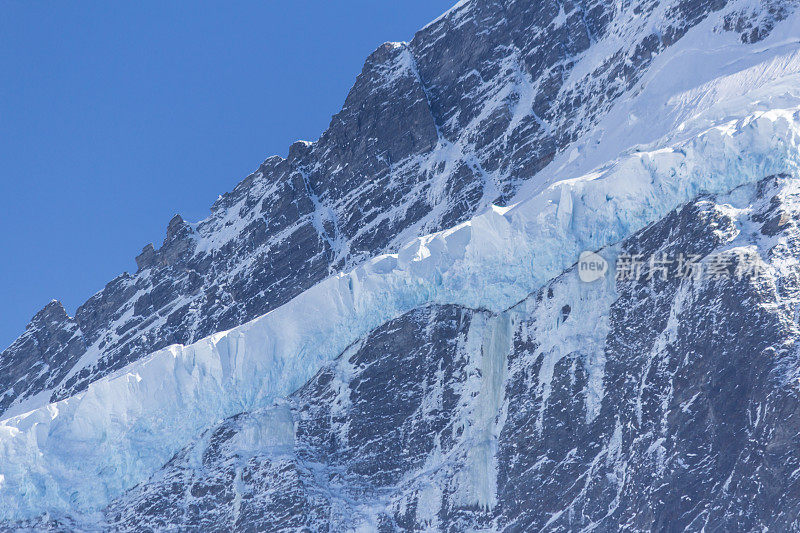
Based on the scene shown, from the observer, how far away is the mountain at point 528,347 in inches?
2852

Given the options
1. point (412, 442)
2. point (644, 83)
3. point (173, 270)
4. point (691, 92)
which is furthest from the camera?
point (173, 270)

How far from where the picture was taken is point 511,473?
3095 inches

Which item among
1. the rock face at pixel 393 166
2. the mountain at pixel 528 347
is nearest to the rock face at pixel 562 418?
the mountain at pixel 528 347

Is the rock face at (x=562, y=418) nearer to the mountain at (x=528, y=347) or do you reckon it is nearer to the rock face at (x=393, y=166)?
the mountain at (x=528, y=347)

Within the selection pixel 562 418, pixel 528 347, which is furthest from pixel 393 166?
pixel 562 418

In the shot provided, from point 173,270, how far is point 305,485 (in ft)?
165

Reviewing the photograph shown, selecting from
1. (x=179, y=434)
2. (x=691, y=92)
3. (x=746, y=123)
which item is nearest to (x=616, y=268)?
(x=746, y=123)

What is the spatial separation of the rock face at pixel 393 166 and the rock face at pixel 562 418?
24354 millimetres

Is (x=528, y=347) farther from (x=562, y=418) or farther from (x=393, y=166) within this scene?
(x=393, y=166)

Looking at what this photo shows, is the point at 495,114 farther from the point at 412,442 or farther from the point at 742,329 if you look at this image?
the point at 742,329

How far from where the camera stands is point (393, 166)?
119 metres

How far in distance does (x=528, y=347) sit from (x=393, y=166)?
125 ft

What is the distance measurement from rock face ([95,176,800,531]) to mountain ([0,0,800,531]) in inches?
5.8

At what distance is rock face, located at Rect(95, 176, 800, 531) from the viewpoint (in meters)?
69.6
